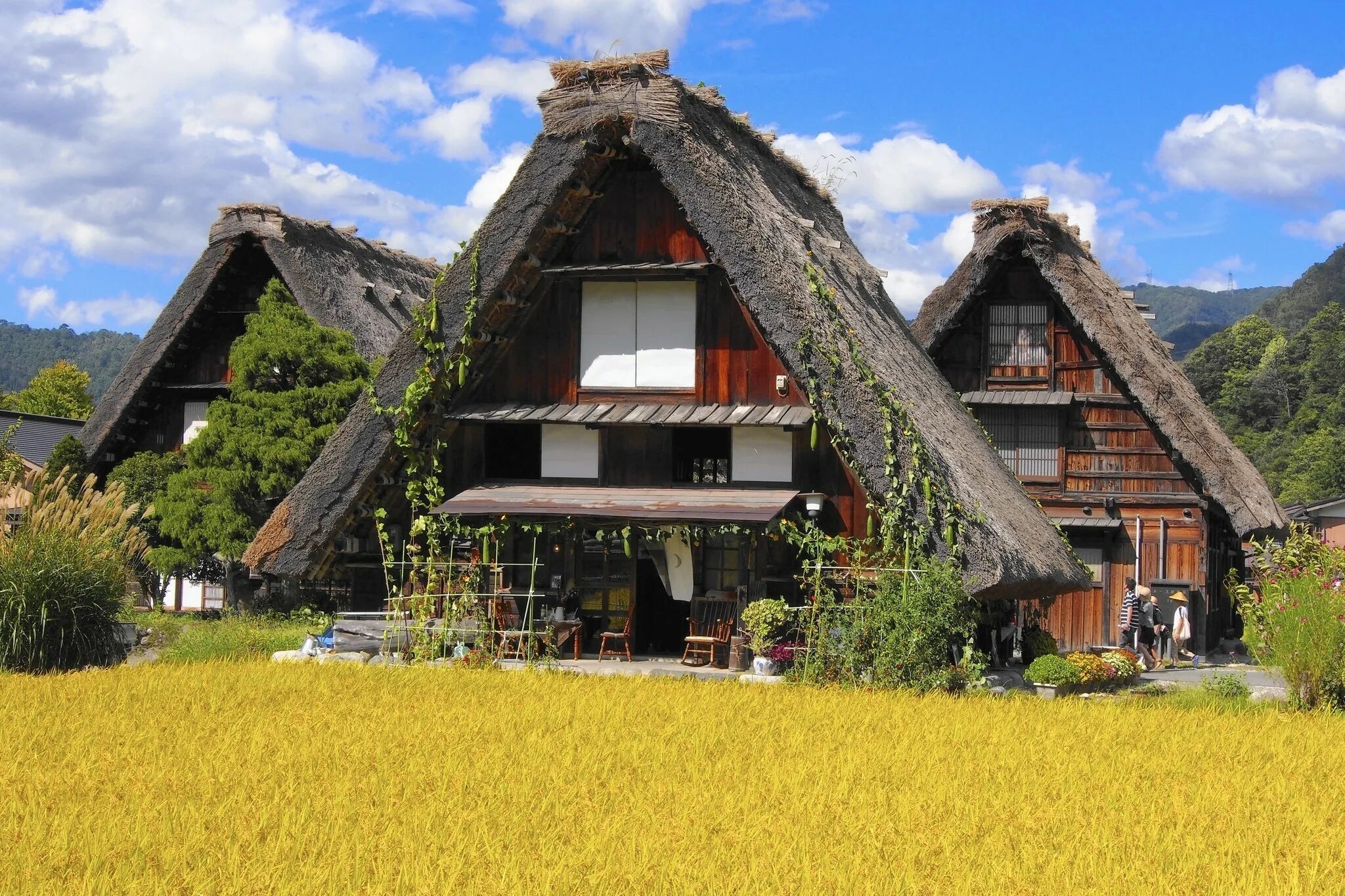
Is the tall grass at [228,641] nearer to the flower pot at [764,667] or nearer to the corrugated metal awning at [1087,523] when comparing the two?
the flower pot at [764,667]

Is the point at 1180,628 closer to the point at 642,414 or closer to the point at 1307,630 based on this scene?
the point at 1307,630

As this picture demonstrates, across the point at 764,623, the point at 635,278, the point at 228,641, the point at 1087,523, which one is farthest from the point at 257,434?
the point at 1087,523

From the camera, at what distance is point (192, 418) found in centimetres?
2516

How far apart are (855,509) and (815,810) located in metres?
7.05

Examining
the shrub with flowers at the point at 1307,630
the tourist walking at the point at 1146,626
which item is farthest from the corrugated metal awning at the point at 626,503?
the tourist walking at the point at 1146,626

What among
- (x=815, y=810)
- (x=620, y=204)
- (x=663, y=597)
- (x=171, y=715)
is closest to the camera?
(x=815, y=810)

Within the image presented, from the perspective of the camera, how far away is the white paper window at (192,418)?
2503 cm

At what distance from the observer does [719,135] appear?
15.6 metres

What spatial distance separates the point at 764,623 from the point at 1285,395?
48849 mm

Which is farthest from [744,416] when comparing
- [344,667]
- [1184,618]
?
[1184,618]

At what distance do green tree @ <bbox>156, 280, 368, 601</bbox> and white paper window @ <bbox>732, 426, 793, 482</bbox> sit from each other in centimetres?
778

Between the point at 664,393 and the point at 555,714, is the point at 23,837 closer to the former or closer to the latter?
the point at 555,714

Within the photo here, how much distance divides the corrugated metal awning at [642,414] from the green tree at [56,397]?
110 feet

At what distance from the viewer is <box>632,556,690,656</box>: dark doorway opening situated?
17203 mm
